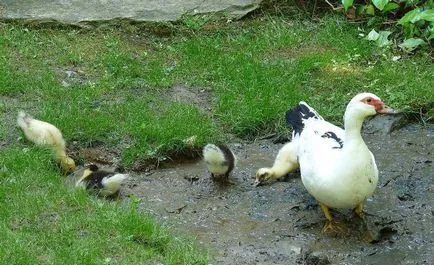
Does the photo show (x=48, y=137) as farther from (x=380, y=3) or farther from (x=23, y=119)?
(x=380, y=3)

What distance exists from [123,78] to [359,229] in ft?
11.0

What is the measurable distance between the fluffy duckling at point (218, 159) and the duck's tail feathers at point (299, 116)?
0.52 metres

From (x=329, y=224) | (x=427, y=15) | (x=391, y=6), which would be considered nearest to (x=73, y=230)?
(x=329, y=224)

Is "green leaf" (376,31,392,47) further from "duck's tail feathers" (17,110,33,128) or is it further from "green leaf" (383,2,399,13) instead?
"duck's tail feathers" (17,110,33,128)

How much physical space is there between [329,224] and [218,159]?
3.49 feet

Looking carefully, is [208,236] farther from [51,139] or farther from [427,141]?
[427,141]

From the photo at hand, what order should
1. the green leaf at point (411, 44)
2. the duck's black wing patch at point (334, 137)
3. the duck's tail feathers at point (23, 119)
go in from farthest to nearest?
the green leaf at point (411, 44) → the duck's tail feathers at point (23, 119) → the duck's black wing patch at point (334, 137)

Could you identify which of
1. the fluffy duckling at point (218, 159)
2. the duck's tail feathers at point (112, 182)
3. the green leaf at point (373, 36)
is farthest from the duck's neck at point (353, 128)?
the green leaf at point (373, 36)

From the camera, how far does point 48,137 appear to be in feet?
22.5

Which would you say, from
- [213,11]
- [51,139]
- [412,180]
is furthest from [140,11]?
[412,180]

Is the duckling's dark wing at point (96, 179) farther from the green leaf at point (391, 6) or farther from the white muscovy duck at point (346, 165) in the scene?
the green leaf at point (391, 6)

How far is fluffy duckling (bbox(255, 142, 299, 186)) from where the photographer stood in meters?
6.76

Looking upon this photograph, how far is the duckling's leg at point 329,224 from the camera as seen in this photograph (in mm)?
6023

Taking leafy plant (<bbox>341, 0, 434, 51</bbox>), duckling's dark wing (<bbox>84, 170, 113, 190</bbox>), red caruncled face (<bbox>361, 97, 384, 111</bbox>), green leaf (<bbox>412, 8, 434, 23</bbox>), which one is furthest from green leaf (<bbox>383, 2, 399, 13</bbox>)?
duckling's dark wing (<bbox>84, 170, 113, 190</bbox>)
